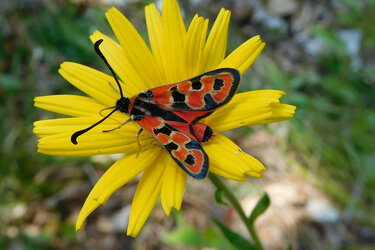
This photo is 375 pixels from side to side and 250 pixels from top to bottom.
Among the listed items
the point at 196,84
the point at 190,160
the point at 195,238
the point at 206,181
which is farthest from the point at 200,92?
the point at 206,181

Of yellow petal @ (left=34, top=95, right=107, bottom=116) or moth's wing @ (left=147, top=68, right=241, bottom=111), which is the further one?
yellow petal @ (left=34, top=95, right=107, bottom=116)

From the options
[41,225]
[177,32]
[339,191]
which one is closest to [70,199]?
[41,225]

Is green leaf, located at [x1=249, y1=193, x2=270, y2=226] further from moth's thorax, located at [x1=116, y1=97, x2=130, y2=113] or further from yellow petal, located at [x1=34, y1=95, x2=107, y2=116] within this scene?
yellow petal, located at [x1=34, y1=95, x2=107, y2=116]

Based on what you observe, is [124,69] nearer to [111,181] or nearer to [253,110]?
[111,181]

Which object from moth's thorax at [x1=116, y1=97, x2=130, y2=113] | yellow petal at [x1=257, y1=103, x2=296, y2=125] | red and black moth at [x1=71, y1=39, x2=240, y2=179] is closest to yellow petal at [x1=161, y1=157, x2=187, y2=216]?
red and black moth at [x1=71, y1=39, x2=240, y2=179]

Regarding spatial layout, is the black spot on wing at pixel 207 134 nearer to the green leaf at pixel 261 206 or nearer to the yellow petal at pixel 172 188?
the yellow petal at pixel 172 188

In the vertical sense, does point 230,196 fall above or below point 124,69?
below

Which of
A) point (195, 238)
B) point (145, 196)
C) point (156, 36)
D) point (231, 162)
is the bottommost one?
point (195, 238)
